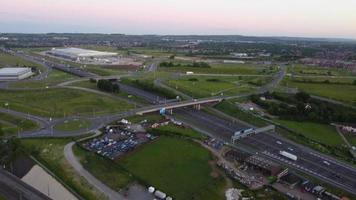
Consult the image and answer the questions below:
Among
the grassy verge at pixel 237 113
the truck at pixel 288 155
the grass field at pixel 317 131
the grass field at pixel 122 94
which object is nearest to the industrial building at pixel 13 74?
the grass field at pixel 122 94

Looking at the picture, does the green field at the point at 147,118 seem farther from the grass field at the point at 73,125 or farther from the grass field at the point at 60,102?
the grass field at the point at 73,125

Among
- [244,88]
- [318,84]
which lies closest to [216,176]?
[244,88]

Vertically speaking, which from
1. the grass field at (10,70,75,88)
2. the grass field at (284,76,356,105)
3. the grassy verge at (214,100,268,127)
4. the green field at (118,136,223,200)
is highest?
the grass field at (10,70,75,88)

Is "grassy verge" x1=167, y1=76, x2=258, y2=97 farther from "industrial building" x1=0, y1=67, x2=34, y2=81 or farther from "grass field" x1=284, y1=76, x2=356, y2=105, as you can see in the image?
"industrial building" x1=0, y1=67, x2=34, y2=81

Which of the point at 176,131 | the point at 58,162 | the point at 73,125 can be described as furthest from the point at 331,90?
the point at 58,162

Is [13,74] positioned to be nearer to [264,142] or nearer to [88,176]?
[88,176]

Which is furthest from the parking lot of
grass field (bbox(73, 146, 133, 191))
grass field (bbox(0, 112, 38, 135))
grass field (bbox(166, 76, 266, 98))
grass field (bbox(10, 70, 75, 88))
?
grass field (bbox(10, 70, 75, 88))
